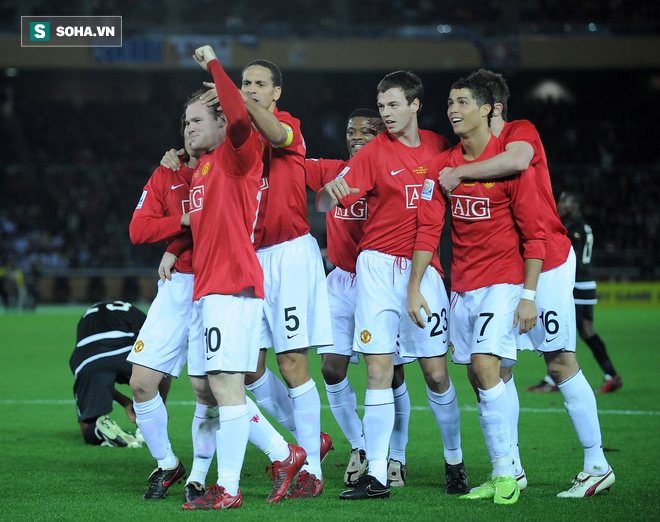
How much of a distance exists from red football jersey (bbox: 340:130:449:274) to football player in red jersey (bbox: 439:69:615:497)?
30 cm

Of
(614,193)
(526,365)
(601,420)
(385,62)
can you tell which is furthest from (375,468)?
(614,193)

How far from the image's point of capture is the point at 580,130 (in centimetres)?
3409

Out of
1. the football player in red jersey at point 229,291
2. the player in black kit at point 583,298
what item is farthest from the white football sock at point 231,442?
the player in black kit at point 583,298

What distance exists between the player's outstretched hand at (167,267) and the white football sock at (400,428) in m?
1.66

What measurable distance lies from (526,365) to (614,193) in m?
20.8

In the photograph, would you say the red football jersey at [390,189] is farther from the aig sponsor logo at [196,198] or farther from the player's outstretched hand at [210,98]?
the player's outstretched hand at [210,98]

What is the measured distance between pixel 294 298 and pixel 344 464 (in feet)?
5.62

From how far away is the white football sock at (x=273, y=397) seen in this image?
5.68 meters

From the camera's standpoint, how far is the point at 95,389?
6957mm

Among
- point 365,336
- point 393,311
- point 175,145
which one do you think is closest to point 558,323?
point 393,311

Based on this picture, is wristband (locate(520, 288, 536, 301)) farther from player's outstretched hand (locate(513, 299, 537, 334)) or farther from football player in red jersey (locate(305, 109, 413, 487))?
football player in red jersey (locate(305, 109, 413, 487))

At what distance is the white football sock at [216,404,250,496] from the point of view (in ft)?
15.3

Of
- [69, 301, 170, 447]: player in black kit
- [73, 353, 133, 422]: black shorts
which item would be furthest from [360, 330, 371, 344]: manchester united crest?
[73, 353, 133, 422]: black shorts

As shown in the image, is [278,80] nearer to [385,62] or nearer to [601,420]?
[601,420]
